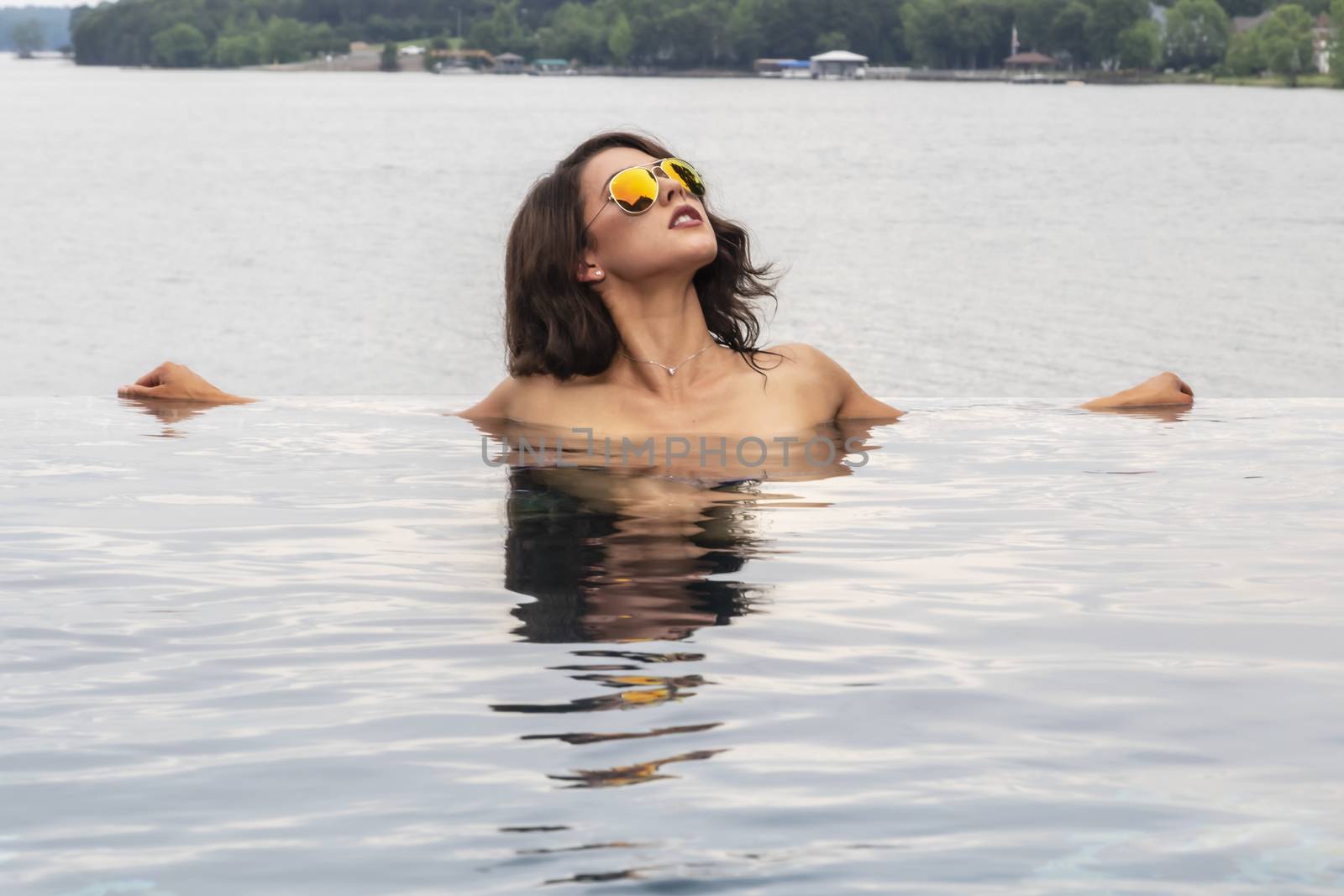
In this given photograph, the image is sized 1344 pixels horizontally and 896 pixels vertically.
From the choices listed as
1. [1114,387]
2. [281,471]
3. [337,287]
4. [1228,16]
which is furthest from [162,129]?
[1228,16]

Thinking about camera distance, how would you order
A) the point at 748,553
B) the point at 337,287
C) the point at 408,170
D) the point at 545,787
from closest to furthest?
the point at 545,787 → the point at 748,553 → the point at 337,287 → the point at 408,170

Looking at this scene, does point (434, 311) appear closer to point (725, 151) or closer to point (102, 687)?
point (102, 687)

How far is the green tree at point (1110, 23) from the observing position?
17250 centimetres

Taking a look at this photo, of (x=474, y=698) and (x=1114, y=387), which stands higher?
(x=474, y=698)

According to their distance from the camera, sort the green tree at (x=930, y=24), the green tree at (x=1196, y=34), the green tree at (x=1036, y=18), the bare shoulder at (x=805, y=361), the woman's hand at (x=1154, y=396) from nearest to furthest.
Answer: the bare shoulder at (x=805, y=361) < the woman's hand at (x=1154, y=396) < the green tree at (x=1196, y=34) < the green tree at (x=1036, y=18) < the green tree at (x=930, y=24)

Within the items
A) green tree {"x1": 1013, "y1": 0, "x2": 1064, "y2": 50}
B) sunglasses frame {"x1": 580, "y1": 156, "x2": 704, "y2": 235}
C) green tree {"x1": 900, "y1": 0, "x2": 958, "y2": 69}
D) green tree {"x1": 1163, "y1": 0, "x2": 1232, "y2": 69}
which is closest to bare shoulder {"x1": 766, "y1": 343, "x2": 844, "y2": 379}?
sunglasses frame {"x1": 580, "y1": 156, "x2": 704, "y2": 235}

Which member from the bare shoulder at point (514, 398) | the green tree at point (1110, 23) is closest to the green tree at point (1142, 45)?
the green tree at point (1110, 23)

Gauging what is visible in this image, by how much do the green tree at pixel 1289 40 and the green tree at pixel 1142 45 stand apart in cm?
1483

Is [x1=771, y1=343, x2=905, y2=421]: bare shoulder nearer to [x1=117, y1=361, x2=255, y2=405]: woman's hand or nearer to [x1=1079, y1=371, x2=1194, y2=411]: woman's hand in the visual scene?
[x1=1079, y1=371, x2=1194, y2=411]: woman's hand

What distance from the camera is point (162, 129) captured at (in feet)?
332

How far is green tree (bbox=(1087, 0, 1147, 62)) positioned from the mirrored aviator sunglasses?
171548mm

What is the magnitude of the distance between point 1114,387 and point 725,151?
53087 millimetres

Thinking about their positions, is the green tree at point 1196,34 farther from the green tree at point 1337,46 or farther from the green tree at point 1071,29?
the green tree at point 1337,46

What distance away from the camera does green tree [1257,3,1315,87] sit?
15125cm
